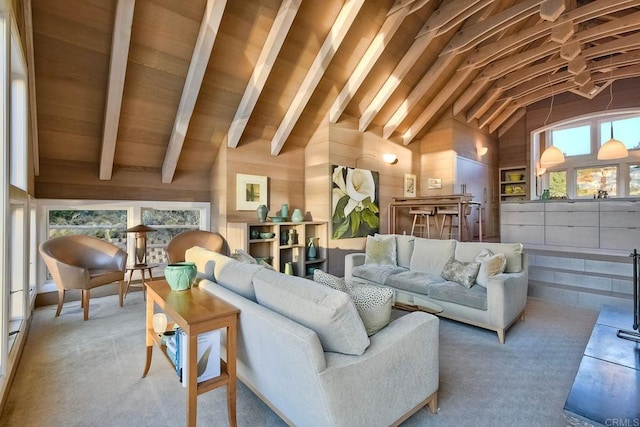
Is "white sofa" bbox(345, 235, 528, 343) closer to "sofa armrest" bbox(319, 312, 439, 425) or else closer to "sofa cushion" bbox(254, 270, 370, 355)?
"sofa armrest" bbox(319, 312, 439, 425)

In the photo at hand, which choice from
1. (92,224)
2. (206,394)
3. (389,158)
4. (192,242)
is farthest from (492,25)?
(92,224)

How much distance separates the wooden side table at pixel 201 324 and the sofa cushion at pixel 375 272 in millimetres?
2339

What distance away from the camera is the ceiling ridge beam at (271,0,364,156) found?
3910 millimetres

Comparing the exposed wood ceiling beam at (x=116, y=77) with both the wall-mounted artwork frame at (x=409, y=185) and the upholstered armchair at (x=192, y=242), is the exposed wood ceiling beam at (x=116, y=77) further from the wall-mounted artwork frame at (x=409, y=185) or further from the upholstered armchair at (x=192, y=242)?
the wall-mounted artwork frame at (x=409, y=185)

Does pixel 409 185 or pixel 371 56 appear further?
pixel 409 185

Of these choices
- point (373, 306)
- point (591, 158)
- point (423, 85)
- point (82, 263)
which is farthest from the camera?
point (591, 158)

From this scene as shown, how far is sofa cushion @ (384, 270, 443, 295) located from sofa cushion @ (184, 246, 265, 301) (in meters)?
2.06

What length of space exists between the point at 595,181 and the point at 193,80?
32.1 feet

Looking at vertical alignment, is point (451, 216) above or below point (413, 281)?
above

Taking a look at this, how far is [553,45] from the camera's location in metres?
5.32

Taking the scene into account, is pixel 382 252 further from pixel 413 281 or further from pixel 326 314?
pixel 326 314

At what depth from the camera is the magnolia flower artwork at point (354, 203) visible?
5523mm

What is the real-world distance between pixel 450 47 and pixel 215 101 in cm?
402

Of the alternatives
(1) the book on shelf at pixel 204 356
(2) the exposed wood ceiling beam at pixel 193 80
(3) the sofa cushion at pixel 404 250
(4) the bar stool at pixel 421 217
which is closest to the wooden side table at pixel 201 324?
(1) the book on shelf at pixel 204 356
